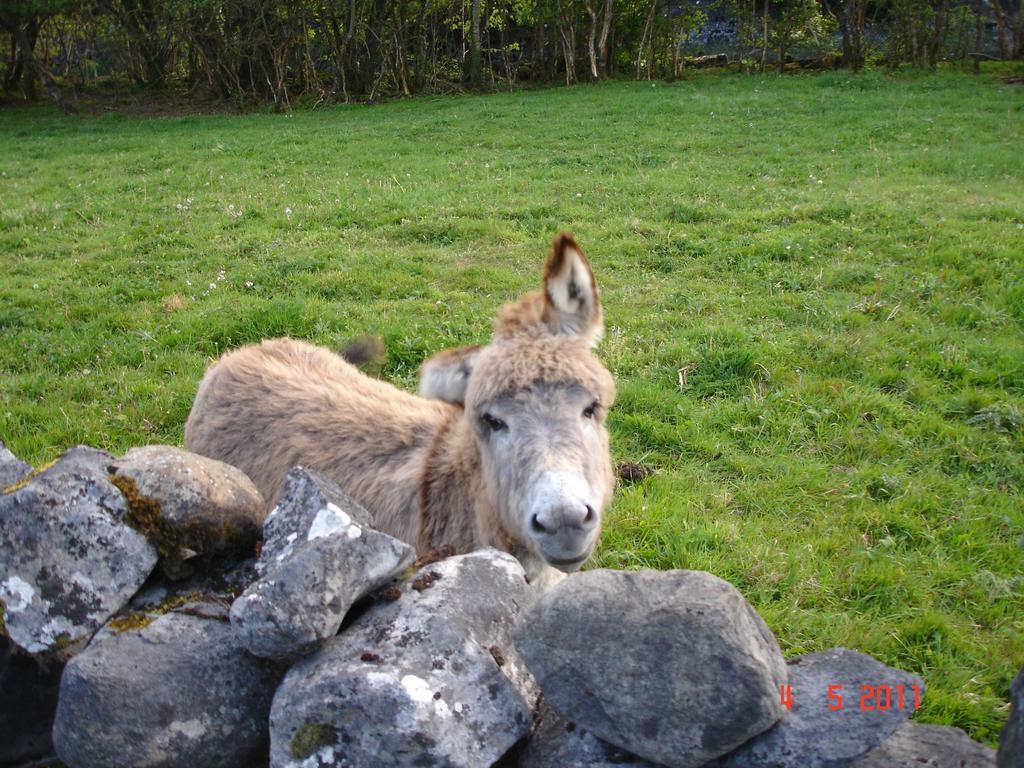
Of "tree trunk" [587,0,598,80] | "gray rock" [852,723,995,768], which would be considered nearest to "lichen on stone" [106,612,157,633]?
"gray rock" [852,723,995,768]

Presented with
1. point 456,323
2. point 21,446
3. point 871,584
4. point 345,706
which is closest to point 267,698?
point 345,706

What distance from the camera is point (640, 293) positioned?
8.27m

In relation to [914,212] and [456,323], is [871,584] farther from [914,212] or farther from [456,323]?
[914,212]

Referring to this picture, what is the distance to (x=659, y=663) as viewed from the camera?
219cm

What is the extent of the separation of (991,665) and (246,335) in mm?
6458

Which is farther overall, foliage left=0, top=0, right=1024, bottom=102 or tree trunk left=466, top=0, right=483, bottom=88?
tree trunk left=466, top=0, right=483, bottom=88

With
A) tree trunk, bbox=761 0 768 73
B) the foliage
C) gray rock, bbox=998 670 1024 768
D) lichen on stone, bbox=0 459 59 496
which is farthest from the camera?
tree trunk, bbox=761 0 768 73

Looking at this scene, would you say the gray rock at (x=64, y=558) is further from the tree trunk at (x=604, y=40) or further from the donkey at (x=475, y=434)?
the tree trunk at (x=604, y=40)

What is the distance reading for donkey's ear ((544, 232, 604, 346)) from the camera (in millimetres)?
3602

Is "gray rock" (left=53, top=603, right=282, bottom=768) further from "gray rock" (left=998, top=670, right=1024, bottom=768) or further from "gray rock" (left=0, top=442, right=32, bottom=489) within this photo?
"gray rock" (left=998, top=670, right=1024, bottom=768)

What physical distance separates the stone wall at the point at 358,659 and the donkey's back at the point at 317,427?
1139 mm

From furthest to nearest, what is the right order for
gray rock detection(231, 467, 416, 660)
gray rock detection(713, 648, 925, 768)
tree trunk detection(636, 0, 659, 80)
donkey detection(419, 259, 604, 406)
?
1. tree trunk detection(636, 0, 659, 80)
2. donkey detection(419, 259, 604, 406)
3. gray rock detection(231, 467, 416, 660)
4. gray rock detection(713, 648, 925, 768)

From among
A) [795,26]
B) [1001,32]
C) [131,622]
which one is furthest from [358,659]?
[1001,32]
